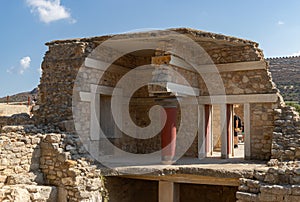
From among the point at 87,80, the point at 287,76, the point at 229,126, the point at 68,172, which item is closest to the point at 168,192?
the point at 68,172

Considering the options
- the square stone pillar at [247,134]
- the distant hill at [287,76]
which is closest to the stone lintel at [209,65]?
the square stone pillar at [247,134]

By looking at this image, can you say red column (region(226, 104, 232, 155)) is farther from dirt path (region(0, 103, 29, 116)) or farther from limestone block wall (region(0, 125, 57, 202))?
dirt path (region(0, 103, 29, 116))

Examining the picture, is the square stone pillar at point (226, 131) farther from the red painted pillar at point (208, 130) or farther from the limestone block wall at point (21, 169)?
the limestone block wall at point (21, 169)

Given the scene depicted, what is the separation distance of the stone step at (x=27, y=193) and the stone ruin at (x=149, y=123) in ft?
0.07

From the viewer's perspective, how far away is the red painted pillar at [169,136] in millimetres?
10086

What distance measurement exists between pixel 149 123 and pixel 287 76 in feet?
91.7

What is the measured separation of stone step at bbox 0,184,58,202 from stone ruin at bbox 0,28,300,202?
23 millimetres

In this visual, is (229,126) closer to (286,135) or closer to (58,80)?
(286,135)

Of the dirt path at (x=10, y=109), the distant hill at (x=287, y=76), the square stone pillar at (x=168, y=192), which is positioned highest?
the distant hill at (x=287, y=76)

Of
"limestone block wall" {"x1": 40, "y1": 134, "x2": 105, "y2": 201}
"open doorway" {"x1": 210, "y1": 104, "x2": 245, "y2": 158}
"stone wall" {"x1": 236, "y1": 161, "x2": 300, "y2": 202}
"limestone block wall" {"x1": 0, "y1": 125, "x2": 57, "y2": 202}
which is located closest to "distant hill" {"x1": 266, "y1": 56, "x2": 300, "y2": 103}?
"open doorway" {"x1": 210, "y1": 104, "x2": 245, "y2": 158}

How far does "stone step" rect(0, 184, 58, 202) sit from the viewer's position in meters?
7.62

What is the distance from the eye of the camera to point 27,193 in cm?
785

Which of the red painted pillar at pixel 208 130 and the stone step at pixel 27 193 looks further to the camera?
the red painted pillar at pixel 208 130

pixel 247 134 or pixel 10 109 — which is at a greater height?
pixel 10 109
